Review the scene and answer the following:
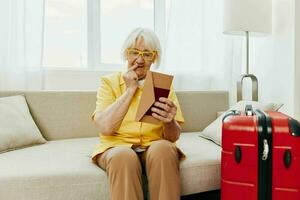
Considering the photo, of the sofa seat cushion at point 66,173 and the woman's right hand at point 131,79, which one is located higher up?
the woman's right hand at point 131,79

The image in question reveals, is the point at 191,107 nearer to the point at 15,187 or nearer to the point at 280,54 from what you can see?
the point at 280,54

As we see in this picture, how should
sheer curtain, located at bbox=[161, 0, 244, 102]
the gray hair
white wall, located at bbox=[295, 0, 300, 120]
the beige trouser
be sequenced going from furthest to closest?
sheer curtain, located at bbox=[161, 0, 244, 102]
white wall, located at bbox=[295, 0, 300, 120]
the gray hair
the beige trouser

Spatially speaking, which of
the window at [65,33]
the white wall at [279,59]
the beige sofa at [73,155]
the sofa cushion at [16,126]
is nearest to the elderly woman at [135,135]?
the beige sofa at [73,155]

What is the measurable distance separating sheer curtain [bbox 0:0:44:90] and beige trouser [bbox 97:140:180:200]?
106cm

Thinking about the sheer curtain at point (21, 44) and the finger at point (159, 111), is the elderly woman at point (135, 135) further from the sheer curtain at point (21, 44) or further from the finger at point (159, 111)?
the sheer curtain at point (21, 44)

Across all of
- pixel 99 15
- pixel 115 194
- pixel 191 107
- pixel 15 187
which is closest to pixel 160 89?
pixel 115 194

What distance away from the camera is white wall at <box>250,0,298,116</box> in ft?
6.98

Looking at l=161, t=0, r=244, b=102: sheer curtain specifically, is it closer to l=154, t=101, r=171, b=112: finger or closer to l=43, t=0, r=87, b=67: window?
l=43, t=0, r=87, b=67: window

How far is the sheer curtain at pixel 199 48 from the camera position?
8.23ft

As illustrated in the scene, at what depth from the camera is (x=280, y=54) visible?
7.38ft

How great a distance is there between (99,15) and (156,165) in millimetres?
1585

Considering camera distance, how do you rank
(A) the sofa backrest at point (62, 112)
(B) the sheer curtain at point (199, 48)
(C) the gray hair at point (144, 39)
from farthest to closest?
1. (B) the sheer curtain at point (199, 48)
2. (A) the sofa backrest at point (62, 112)
3. (C) the gray hair at point (144, 39)

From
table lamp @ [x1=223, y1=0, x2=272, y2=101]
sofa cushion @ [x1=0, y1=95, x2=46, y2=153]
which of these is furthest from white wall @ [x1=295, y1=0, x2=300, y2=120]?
→ sofa cushion @ [x1=0, y1=95, x2=46, y2=153]

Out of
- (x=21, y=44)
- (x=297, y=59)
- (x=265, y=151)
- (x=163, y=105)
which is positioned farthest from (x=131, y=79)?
(x=297, y=59)
